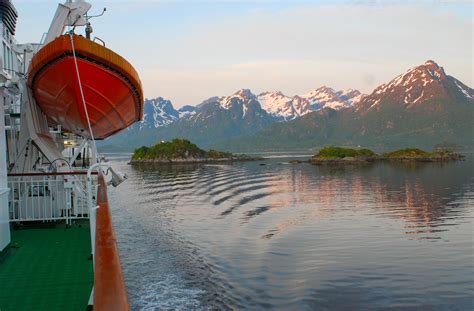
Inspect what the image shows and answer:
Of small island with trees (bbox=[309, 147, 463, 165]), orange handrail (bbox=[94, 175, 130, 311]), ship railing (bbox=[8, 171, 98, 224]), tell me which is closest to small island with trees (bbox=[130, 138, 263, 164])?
small island with trees (bbox=[309, 147, 463, 165])

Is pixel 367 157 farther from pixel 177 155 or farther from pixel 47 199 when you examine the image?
pixel 47 199

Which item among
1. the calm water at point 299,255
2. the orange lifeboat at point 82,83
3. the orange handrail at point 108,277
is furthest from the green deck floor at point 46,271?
the orange lifeboat at point 82,83

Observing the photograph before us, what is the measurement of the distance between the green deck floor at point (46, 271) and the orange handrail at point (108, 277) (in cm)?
302

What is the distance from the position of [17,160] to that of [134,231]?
1036 cm

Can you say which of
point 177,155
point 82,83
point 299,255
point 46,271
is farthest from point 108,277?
point 177,155

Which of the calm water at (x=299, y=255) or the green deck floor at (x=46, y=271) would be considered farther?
the calm water at (x=299, y=255)

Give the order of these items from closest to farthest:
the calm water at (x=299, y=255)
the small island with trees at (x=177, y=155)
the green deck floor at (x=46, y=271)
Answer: the green deck floor at (x=46, y=271) → the calm water at (x=299, y=255) → the small island with trees at (x=177, y=155)

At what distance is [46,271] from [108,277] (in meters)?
5.66

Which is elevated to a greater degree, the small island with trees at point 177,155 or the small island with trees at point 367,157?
the small island with trees at point 177,155

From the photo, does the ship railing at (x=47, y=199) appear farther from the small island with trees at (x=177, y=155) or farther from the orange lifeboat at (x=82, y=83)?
the small island with trees at (x=177, y=155)

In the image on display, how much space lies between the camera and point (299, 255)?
1623 cm

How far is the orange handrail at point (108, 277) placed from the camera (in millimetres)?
2320

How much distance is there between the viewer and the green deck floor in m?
6.35

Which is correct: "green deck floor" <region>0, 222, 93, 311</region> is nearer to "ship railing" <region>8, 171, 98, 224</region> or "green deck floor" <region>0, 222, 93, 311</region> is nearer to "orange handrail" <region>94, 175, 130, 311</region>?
"ship railing" <region>8, 171, 98, 224</region>
